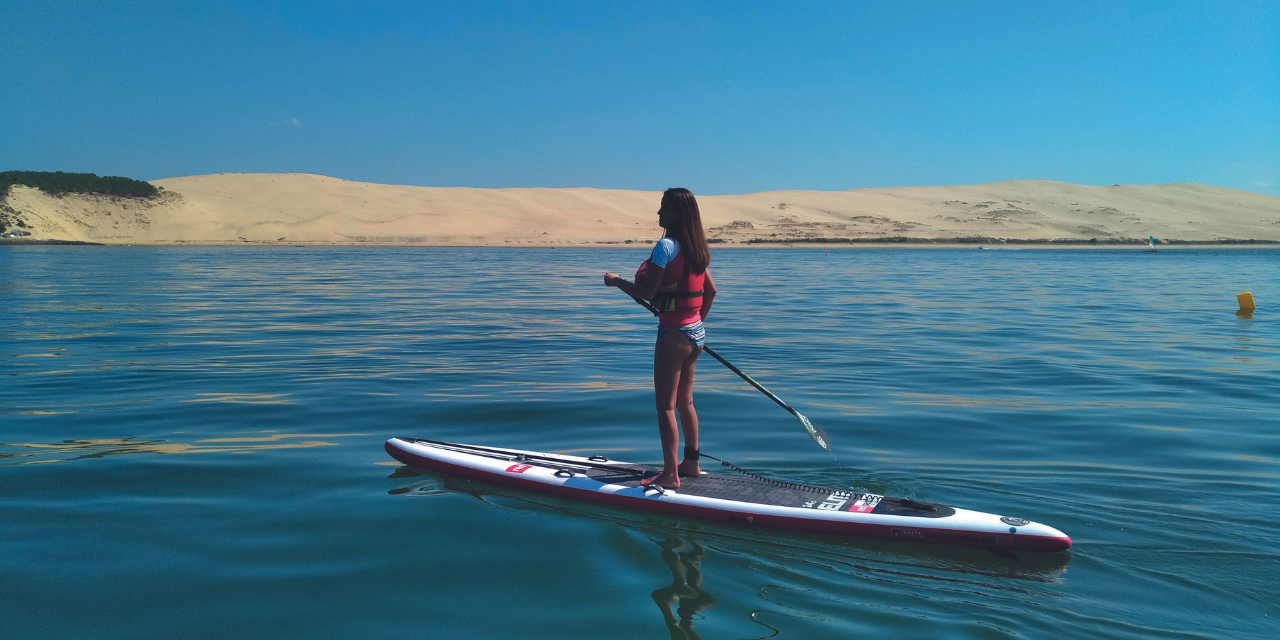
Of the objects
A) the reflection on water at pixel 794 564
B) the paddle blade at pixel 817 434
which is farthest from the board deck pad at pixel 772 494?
the paddle blade at pixel 817 434

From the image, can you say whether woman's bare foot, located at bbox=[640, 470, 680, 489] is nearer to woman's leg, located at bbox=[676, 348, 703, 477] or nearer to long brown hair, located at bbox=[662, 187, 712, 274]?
woman's leg, located at bbox=[676, 348, 703, 477]

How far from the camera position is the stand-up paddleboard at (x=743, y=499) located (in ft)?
15.1

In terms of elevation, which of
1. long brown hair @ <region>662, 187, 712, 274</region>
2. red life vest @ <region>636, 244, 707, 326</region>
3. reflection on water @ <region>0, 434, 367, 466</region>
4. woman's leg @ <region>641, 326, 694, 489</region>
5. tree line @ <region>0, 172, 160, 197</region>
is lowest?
reflection on water @ <region>0, 434, 367, 466</region>

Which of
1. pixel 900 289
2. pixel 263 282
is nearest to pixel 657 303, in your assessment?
pixel 900 289

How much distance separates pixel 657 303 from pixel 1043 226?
314ft

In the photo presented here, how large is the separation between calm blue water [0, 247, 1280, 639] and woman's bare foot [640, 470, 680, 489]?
1.03 ft

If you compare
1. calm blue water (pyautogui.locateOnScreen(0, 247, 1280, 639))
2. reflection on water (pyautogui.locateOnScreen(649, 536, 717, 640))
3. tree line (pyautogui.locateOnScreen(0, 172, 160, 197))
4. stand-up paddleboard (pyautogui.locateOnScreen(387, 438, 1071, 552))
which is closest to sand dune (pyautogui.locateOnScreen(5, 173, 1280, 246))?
tree line (pyautogui.locateOnScreen(0, 172, 160, 197))

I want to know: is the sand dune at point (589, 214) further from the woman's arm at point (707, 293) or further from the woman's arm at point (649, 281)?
the woman's arm at point (649, 281)

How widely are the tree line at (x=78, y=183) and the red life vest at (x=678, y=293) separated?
291ft

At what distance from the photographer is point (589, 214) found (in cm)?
9575

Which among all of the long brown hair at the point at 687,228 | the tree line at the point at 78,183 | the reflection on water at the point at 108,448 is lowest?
the reflection on water at the point at 108,448

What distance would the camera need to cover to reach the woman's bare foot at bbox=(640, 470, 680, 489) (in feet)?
17.7

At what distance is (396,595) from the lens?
159 inches

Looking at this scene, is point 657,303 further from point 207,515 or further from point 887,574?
point 207,515
